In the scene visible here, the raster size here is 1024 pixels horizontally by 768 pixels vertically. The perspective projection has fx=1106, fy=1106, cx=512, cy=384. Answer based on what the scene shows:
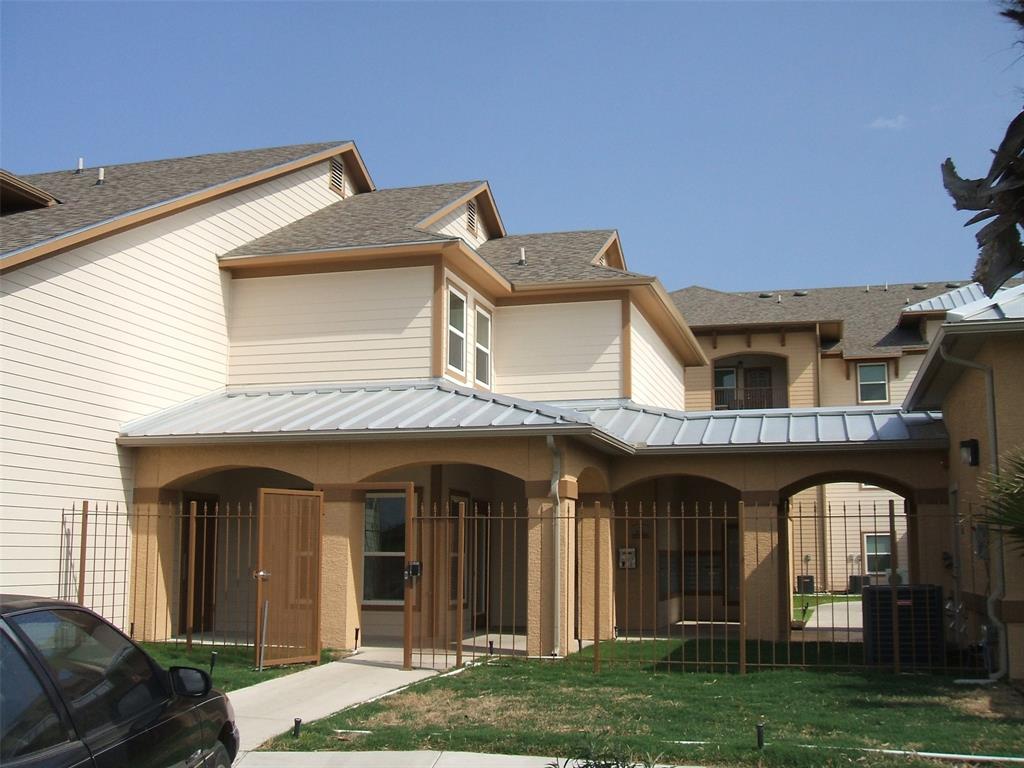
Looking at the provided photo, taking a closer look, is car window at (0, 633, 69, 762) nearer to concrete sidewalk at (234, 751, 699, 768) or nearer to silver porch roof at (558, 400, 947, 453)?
concrete sidewalk at (234, 751, 699, 768)

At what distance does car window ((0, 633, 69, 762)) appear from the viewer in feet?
13.1

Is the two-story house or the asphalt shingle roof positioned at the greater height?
the asphalt shingle roof

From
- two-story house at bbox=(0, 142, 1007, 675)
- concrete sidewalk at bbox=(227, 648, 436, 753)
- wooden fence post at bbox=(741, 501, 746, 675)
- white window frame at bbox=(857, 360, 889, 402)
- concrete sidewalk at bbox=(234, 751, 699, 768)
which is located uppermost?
white window frame at bbox=(857, 360, 889, 402)

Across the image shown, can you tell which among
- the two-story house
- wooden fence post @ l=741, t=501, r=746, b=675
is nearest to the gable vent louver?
the two-story house

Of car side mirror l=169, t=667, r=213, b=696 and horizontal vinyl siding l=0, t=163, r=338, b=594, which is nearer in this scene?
car side mirror l=169, t=667, r=213, b=696

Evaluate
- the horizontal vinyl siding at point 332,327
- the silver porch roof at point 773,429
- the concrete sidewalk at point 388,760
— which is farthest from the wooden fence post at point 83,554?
the silver porch roof at point 773,429

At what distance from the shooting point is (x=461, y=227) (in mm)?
22844

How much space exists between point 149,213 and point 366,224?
4573 mm

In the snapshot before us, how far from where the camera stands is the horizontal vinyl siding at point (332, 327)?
1838 cm

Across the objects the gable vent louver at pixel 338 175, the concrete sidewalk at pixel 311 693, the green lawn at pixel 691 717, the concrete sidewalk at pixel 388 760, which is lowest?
the concrete sidewalk at pixel 388 760

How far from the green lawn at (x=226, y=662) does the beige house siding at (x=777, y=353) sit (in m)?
21.3

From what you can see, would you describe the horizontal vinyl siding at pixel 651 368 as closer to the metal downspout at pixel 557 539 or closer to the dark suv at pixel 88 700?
the metal downspout at pixel 557 539

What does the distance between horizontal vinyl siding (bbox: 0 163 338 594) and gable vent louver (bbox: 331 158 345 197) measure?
417 cm

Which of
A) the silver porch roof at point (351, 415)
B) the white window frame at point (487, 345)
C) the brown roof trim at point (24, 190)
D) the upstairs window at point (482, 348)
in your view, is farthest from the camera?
the upstairs window at point (482, 348)
